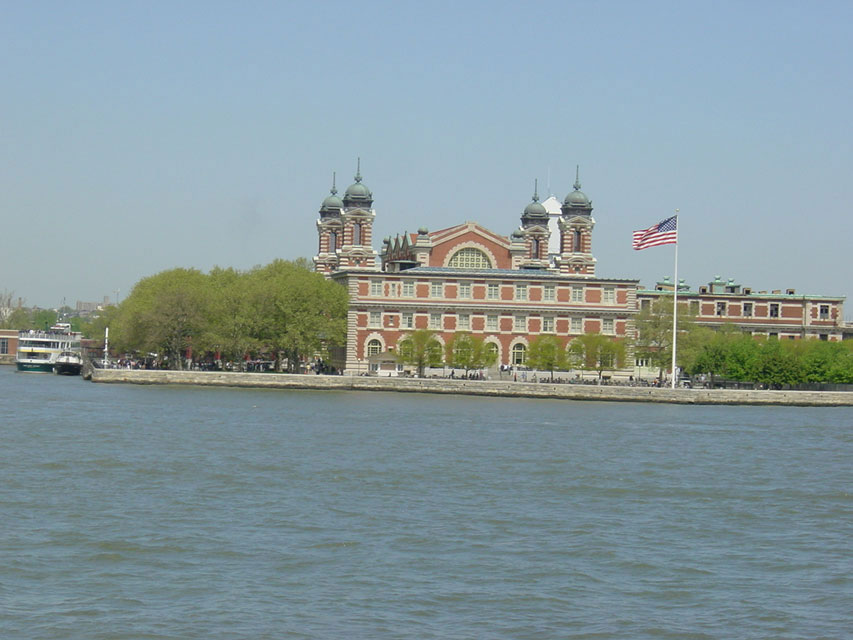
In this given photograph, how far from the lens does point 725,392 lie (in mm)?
79875

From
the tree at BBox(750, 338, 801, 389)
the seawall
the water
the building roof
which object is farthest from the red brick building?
the water

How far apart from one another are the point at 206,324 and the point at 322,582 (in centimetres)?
7483

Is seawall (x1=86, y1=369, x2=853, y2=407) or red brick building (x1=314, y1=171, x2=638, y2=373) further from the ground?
red brick building (x1=314, y1=171, x2=638, y2=373)

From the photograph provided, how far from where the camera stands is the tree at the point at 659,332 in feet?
331

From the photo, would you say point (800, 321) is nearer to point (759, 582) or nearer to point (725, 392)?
point (725, 392)

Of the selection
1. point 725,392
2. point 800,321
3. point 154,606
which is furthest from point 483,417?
point 800,321

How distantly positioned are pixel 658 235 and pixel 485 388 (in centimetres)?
1585

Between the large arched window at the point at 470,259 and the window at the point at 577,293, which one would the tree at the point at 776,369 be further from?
the large arched window at the point at 470,259

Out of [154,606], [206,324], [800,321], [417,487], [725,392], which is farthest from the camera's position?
[800,321]

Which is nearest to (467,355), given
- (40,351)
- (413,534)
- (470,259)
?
(470,259)

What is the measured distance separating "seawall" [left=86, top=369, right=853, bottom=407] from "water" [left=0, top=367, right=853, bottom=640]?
28.7 meters

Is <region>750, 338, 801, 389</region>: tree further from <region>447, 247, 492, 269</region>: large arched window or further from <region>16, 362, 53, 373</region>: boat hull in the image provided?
<region>16, 362, 53, 373</region>: boat hull

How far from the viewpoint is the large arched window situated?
105812 mm

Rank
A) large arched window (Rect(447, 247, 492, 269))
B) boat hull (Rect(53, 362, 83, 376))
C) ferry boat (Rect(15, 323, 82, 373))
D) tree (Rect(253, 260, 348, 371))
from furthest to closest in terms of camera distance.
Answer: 1. ferry boat (Rect(15, 323, 82, 373))
2. boat hull (Rect(53, 362, 83, 376))
3. large arched window (Rect(447, 247, 492, 269))
4. tree (Rect(253, 260, 348, 371))
